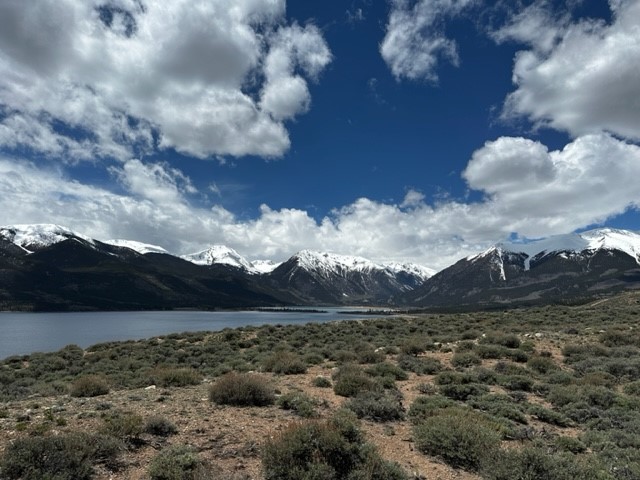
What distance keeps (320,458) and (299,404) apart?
5.14m

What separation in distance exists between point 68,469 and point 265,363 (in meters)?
13.6

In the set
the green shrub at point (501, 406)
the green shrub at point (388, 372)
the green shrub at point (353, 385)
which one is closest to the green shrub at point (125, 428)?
the green shrub at point (353, 385)

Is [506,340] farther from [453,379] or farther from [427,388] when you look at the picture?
[427,388]

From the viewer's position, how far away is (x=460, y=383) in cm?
1648

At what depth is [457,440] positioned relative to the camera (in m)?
9.67

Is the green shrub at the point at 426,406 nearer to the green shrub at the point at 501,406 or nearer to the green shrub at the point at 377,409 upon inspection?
the green shrub at the point at 377,409

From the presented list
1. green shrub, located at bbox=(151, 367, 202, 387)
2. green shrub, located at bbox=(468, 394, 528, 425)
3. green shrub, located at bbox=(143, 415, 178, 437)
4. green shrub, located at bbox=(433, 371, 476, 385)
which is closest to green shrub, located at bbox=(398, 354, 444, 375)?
green shrub, located at bbox=(433, 371, 476, 385)

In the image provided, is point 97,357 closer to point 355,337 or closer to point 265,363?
point 265,363

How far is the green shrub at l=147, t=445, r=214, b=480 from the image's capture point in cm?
741

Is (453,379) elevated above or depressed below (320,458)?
below

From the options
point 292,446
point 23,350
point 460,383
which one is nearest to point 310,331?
point 460,383

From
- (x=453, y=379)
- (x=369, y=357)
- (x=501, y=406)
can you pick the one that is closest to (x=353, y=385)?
(x=453, y=379)

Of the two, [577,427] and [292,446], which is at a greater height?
[292,446]

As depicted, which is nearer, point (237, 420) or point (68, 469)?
point (68, 469)
